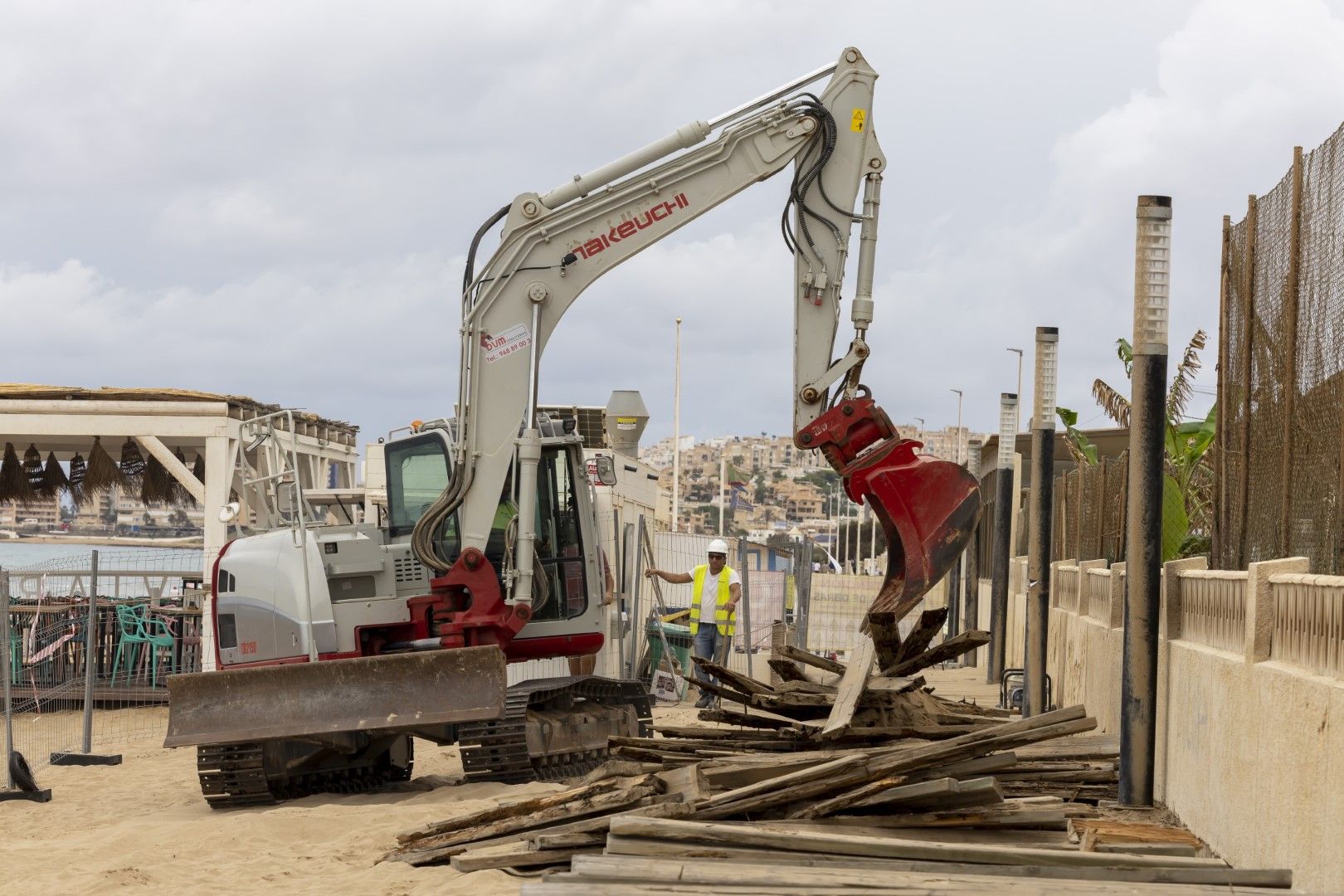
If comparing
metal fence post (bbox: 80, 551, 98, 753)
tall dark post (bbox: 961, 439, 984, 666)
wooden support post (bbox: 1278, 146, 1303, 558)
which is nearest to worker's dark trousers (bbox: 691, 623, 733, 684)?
metal fence post (bbox: 80, 551, 98, 753)

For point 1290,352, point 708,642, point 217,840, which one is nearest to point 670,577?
point 708,642

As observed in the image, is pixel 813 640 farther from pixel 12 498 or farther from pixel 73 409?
pixel 12 498

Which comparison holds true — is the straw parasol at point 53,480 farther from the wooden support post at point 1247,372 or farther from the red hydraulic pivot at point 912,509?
the wooden support post at point 1247,372

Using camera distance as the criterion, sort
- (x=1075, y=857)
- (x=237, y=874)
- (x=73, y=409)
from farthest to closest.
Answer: (x=73, y=409)
(x=237, y=874)
(x=1075, y=857)

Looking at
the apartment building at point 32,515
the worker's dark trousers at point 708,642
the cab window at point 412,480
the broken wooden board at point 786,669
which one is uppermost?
the cab window at point 412,480

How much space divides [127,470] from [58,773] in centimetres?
1102

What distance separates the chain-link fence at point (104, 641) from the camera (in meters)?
17.4

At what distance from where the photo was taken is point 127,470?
81.7 feet

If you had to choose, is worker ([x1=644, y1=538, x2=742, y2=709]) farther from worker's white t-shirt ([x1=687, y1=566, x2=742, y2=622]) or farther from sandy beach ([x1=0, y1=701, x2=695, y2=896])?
sandy beach ([x1=0, y1=701, x2=695, y2=896])

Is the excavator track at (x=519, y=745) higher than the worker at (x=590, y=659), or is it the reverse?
the worker at (x=590, y=659)

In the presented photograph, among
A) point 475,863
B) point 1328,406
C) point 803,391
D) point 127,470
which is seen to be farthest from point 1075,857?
point 127,470

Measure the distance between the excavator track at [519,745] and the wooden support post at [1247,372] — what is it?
5338 millimetres

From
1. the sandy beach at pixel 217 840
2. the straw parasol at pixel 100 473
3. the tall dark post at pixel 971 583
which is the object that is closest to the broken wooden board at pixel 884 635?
the sandy beach at pixel 217 840

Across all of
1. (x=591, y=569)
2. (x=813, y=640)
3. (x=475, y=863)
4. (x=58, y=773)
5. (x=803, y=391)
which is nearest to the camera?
(x=475, y=863)
